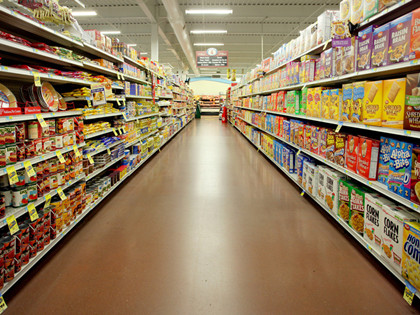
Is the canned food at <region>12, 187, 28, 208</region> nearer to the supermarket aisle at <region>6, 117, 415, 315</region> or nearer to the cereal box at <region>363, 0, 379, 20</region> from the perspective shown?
the supermarket aisle at <region>6, 117, 415, 315</region>

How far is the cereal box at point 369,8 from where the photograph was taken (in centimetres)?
214

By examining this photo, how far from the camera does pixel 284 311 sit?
1675 mm

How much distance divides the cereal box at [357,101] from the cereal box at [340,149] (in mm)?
283

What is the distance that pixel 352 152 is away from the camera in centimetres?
247

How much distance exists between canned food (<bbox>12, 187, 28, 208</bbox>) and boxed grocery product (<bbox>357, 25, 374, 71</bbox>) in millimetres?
2923

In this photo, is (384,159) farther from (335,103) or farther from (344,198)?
(335,103)

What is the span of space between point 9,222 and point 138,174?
3.30 metres

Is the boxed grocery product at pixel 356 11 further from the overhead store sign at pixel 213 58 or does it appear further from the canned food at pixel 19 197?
the overhead store sign at pixel 213 58

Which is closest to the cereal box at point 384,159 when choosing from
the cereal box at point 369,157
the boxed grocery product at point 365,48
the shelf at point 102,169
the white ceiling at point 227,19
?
the cereal box at point 369,157

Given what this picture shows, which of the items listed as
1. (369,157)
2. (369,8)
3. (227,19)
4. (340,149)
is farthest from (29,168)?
(227,19)

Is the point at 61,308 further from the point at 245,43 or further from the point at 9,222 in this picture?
the point at 245,43

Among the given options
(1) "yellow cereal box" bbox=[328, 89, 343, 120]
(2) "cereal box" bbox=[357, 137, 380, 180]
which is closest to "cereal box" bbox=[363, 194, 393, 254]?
(2) "cereal box" bbox=[357, 137, 380, 180]

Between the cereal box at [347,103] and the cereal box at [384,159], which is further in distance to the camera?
the cereal box at [347,103]

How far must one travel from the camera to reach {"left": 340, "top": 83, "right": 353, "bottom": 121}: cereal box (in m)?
2.48
